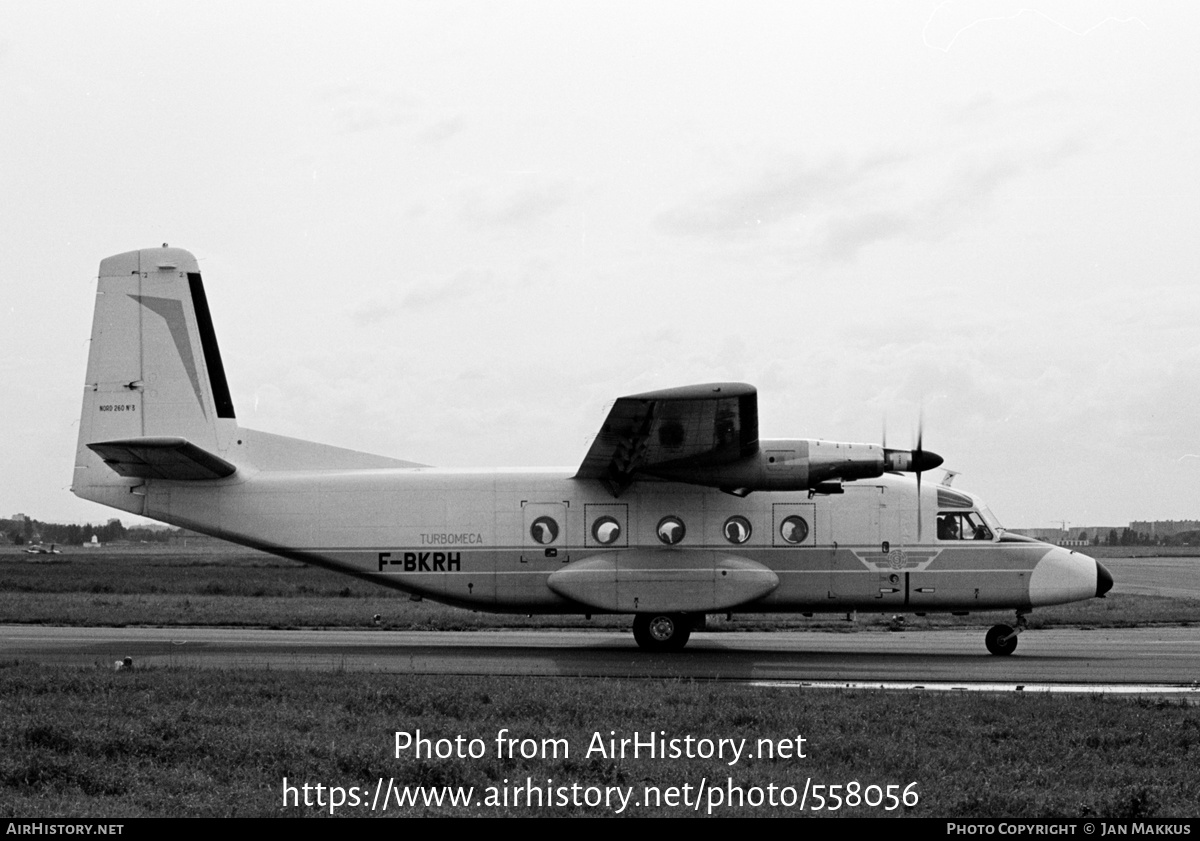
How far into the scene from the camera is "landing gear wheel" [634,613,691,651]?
19.7m

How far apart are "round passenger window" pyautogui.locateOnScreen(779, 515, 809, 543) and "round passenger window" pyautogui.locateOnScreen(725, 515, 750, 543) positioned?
591 mm

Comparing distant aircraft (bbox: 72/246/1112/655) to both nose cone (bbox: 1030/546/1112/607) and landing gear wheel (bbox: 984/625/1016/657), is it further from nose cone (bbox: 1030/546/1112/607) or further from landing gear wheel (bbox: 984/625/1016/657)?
landing gear wheel (bbox: 984/625/1016/657)

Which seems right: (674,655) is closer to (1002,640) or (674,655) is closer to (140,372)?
(1002,640)

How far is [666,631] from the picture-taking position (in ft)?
64.6

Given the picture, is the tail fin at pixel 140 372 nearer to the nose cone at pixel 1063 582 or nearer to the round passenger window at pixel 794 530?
the round passenger window at pixel 794 530

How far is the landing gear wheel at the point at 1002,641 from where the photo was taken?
19.0m

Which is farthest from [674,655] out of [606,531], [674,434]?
[674,434]

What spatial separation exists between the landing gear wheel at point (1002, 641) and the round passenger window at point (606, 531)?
6398 millimetres

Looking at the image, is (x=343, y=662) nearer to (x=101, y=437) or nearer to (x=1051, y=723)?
(x=101, y=437)

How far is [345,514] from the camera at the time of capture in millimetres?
19969

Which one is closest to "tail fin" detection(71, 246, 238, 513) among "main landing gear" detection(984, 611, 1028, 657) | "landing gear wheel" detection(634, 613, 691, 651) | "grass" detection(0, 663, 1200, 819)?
"grass" detection(0, 663, 1200, 819)

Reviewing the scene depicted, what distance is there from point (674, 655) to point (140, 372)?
406 inches

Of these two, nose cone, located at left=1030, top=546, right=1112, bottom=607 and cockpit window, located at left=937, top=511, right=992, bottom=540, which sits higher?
cockpit window, located at left=937, top=511, right=992, bottom=540

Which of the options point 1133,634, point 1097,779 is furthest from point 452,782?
point 1133,634
